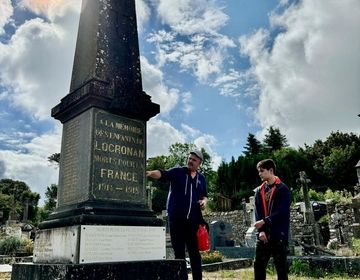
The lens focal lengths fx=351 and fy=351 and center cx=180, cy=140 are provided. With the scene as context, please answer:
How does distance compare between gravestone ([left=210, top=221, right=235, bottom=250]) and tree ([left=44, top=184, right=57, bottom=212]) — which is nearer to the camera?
gravestone ([left=210, top=221, right=235, bottom=250])

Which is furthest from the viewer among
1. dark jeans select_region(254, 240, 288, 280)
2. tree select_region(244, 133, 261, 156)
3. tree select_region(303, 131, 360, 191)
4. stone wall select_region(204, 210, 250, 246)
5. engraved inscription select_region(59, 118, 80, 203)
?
tree select_region(244, 133, 261, 156)

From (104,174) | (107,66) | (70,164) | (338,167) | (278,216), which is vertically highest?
(338,167)

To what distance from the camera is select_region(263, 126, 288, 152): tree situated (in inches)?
2426

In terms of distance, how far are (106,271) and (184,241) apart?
121cm

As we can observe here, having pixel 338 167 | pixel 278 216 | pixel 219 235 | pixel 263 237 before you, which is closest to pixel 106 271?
pixel 263 237

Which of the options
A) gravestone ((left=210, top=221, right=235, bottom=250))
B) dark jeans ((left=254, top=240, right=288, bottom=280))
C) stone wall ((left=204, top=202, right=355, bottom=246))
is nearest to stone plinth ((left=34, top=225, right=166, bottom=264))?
dark jeans ((left=254, top=240, right=288, bottom=280))

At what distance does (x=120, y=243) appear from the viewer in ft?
13.9

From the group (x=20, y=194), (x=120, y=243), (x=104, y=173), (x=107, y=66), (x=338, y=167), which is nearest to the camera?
(x=120, y=243)

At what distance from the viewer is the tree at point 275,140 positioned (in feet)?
202

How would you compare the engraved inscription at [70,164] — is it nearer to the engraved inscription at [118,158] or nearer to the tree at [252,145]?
the engraved inscription at [118,158]

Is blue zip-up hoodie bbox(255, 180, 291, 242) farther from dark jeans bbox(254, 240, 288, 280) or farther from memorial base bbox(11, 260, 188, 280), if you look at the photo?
memorial base bbox(11, 260, 188, 280)

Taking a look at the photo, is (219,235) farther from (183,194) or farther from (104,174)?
(104,174)

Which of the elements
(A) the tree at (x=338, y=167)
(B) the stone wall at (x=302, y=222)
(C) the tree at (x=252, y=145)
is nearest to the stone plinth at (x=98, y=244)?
(B) the stone wall at (x=302, y=222)

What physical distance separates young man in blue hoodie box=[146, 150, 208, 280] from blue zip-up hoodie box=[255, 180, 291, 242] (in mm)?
874
